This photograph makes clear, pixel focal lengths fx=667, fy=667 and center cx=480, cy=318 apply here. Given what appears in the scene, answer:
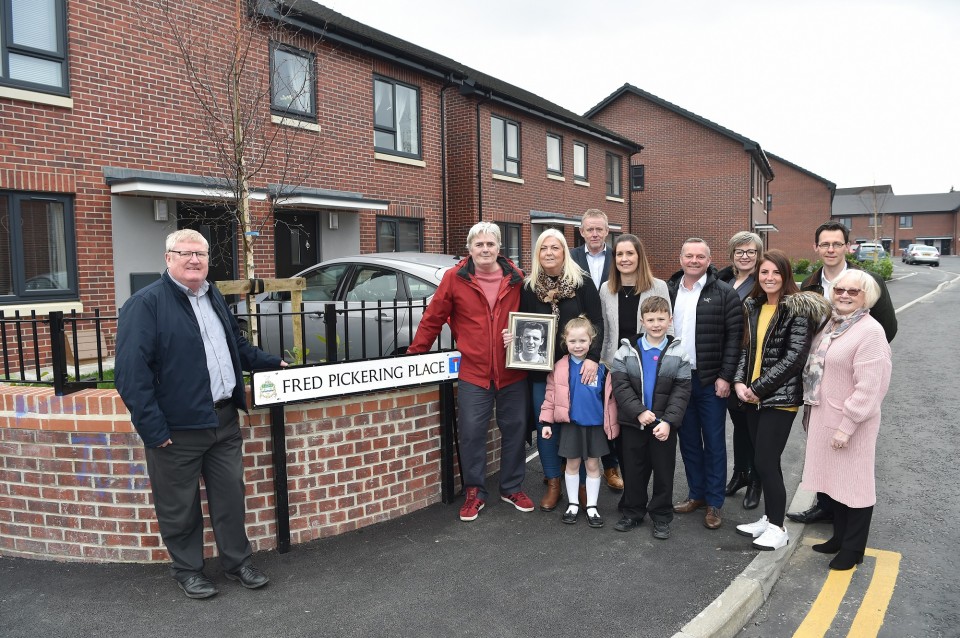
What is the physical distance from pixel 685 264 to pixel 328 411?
260cm

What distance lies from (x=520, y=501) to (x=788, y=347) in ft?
6.99

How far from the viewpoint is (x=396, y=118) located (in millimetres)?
14258

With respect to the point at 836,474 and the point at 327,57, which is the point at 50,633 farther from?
the point at 327,57

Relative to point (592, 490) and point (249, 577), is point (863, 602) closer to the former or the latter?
point (592, 490)

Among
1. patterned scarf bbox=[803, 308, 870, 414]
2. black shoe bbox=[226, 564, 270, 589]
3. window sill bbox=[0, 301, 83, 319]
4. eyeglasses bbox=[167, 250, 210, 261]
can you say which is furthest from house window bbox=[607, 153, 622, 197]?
black shoe bbox=[226, 564, 270, 589]

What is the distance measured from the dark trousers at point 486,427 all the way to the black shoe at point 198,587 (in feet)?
5.99

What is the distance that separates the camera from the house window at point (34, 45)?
8.38 metres

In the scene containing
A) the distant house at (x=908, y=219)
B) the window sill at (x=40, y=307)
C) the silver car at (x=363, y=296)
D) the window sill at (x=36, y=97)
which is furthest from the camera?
the distant house at (x=908, y=219)

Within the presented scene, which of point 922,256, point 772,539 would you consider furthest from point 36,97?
point 922,256

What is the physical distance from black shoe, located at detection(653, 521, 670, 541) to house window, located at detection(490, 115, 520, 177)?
13.5 m

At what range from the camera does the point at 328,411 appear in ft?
14.3

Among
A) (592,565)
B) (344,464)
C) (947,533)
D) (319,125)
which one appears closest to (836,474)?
(947,533)

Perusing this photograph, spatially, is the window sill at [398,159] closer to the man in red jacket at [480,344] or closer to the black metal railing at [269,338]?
the black metal railing at [269,338]

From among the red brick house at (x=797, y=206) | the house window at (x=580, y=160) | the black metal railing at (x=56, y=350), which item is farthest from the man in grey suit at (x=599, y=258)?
the red brick house at (x=797, y=206)
